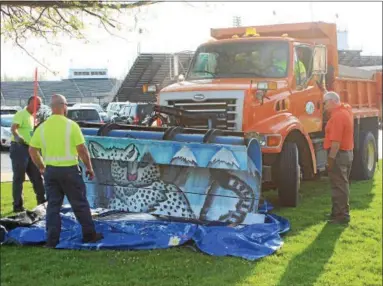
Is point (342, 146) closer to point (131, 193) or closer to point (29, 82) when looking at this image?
point (131, 193)

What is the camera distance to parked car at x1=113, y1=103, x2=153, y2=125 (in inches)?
150

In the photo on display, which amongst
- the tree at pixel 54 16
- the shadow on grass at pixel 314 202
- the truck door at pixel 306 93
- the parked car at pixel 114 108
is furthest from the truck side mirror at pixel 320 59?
the parked car at pixel 114 108

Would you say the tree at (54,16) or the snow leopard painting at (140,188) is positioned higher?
the tree at (54,16)

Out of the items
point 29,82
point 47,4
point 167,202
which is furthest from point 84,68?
point 167,202

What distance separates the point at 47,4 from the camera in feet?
13.8

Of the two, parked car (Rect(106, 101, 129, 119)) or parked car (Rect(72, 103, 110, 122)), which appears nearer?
parked car (Rect(106, 101, 129, 119))

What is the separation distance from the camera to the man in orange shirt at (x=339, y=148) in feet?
16.2

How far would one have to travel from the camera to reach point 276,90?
619cm

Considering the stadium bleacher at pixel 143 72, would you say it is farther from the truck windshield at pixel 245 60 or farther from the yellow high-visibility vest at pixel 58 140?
the truck windshield at pixel 245 60

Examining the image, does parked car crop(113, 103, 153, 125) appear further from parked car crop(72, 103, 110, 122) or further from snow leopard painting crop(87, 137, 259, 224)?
snow leopard painting crop(87, 137, 259, 224)

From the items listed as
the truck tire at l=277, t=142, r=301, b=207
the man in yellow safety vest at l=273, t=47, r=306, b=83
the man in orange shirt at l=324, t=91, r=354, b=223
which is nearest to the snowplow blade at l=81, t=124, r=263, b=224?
the man in orange shirt at l=324, t=91, r=354, b=223

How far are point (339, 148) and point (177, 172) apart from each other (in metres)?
1.54

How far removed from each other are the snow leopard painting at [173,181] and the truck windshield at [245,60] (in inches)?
51.8

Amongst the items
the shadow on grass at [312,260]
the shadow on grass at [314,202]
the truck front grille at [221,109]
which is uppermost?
the truck front grille at [221,109]
